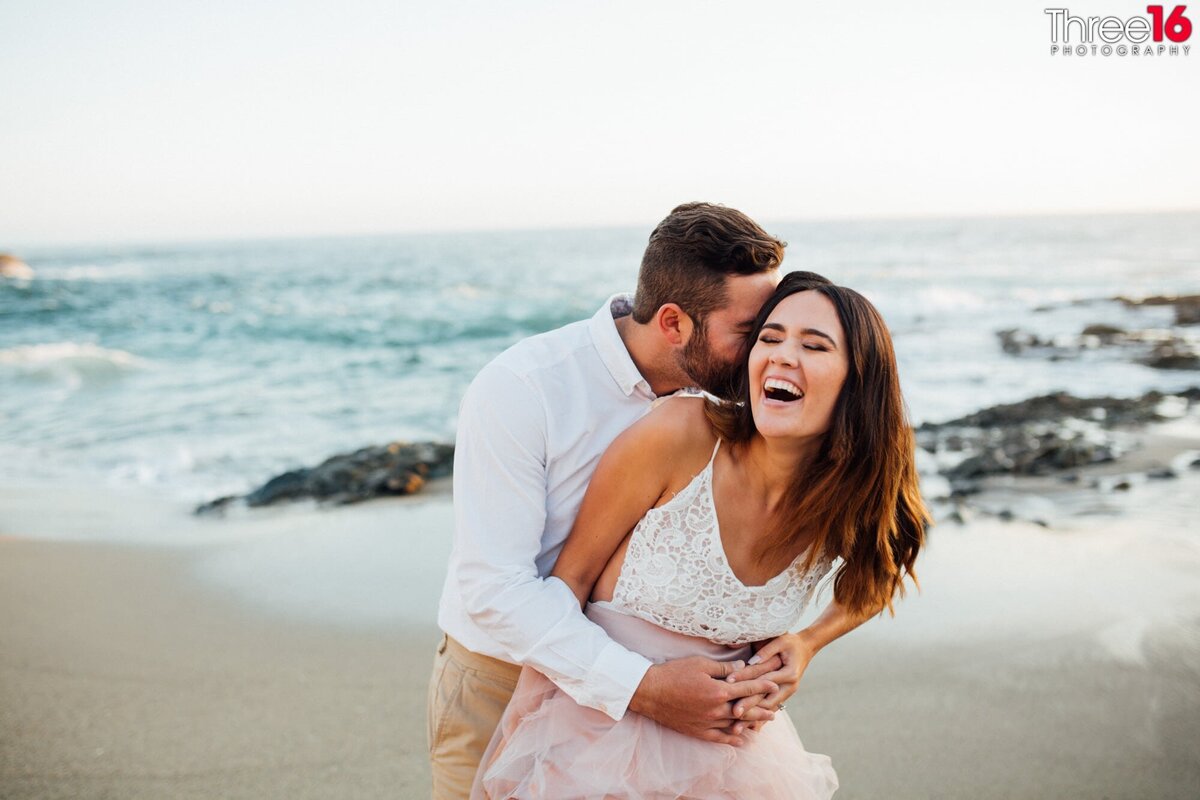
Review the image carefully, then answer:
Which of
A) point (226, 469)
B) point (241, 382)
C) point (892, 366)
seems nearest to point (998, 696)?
point (892, 366)

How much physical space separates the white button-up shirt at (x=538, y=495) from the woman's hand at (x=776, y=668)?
0.94 feet

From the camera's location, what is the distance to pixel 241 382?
1462cm

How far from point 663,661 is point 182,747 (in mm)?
2412

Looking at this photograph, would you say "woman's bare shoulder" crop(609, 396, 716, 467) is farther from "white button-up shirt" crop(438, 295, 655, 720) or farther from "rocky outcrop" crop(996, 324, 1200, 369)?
"rocky outcrop" crop(996, 324, 1200, 369)

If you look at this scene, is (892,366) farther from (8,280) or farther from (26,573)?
(8,280)

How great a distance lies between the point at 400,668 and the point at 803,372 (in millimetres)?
2892

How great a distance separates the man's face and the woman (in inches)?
4.4

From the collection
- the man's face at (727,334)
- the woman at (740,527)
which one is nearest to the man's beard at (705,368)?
the man's face at (727,334)

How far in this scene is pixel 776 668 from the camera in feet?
8.32

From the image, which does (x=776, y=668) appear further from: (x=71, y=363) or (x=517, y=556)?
(x=71, y=363)

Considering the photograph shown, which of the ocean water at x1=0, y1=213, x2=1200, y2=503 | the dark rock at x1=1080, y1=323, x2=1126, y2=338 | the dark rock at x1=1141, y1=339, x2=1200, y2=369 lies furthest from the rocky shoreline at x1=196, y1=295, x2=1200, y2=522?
the dark rock at x1=1080, y1=323, x2=1126, y2=338

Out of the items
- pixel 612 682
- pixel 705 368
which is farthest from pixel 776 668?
pixel 705 368

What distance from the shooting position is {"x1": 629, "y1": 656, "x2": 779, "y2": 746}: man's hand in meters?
2.38

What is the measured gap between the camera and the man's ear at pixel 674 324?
9.09 ft
